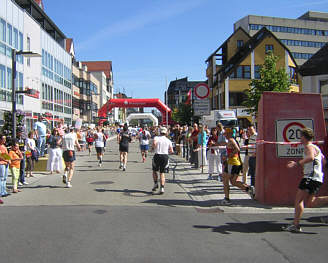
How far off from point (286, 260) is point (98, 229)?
2974 mm

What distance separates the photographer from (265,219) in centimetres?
701

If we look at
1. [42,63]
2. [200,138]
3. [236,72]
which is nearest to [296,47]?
[236,72]

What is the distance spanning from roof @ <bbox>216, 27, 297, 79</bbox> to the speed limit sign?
41.2 metres

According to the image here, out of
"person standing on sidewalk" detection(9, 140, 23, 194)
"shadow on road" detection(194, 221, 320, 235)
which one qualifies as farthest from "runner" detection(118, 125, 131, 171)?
"shadow on road" detection(194, 221, 320, 235)

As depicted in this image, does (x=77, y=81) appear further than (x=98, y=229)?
Yes

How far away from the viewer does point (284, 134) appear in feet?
26.7

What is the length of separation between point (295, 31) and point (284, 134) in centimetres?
7946

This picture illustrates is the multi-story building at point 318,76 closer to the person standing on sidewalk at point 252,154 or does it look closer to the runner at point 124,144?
the runner at point 124,144

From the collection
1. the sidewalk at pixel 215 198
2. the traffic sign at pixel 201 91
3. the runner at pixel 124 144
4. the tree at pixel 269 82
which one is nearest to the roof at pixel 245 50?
the tree at pixel 269 82

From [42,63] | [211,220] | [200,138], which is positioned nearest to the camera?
[211,220]

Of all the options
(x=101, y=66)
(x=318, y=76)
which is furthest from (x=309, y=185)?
(x=101, y=66)

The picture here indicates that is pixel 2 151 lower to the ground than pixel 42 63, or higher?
lower

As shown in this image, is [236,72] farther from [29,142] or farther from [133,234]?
[133,234]

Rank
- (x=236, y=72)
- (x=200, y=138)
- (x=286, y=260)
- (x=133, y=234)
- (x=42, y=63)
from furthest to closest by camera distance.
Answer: (x=236, y=72), (x=42, y=63), (x=200, y=138), (x=133, y=234), (x=286, y=260)
